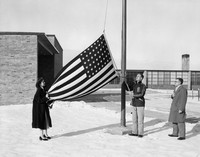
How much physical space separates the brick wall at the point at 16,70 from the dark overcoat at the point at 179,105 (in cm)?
939

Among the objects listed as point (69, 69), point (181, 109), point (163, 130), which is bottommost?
point (163, 130)

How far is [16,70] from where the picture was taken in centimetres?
1448

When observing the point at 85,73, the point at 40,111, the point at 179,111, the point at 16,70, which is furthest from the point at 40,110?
the point at 16,70

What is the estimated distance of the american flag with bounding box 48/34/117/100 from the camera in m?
6.42

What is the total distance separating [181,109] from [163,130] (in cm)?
160

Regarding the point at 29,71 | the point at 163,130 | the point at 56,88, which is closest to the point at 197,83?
the point at 29,71

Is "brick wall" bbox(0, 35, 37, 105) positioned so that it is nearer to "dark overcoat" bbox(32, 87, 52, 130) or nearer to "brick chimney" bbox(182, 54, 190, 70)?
"dark overcoat" bbox(32, 87, 52, 130)

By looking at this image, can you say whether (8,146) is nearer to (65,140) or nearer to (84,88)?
(65,140)

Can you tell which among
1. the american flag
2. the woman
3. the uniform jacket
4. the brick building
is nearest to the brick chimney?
the brick building

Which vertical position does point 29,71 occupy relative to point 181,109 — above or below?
above

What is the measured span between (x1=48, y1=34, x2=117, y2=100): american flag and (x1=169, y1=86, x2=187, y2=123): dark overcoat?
189 centimetres

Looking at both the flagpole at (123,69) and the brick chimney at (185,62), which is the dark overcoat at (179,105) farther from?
the brick chimney at (185,62)

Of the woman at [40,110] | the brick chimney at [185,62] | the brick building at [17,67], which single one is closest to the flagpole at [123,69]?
the woman at [40,110]

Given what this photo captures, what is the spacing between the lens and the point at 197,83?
4266 centimetres
